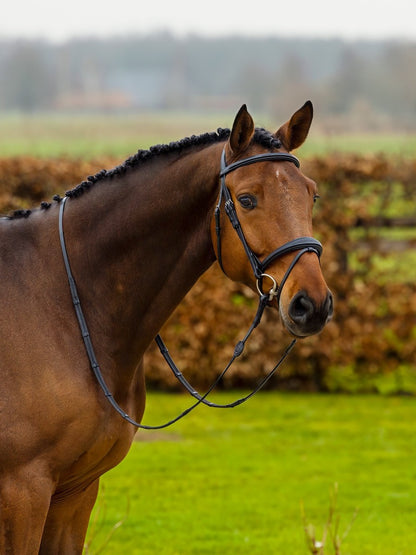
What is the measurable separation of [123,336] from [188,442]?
462 centimetres

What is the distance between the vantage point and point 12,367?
326cm

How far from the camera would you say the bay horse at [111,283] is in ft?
10.5

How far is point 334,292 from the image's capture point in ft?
30.2

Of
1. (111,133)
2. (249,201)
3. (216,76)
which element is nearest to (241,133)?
(249,201)

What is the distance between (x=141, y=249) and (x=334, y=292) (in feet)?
19.6

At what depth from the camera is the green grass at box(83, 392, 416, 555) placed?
568 centimetres

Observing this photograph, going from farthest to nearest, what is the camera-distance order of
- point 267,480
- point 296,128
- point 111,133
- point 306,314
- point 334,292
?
point 111,133 → point 334,292 → point 267,480 → point 296,128 → point 306,314

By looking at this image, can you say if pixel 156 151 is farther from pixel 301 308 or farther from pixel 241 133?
pixel 301 308

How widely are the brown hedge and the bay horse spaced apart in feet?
18.0

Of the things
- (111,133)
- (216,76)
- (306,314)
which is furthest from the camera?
(216,76)

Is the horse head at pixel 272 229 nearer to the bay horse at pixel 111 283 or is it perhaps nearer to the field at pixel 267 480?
the bay horse at pixel 111 283

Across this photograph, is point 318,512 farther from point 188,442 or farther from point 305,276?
point 305,276

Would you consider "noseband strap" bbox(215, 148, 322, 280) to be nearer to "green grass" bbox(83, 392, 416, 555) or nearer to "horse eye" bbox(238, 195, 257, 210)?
"horse eye" bbox(238, 195, 257, 210)

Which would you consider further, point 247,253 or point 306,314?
point 247,253
